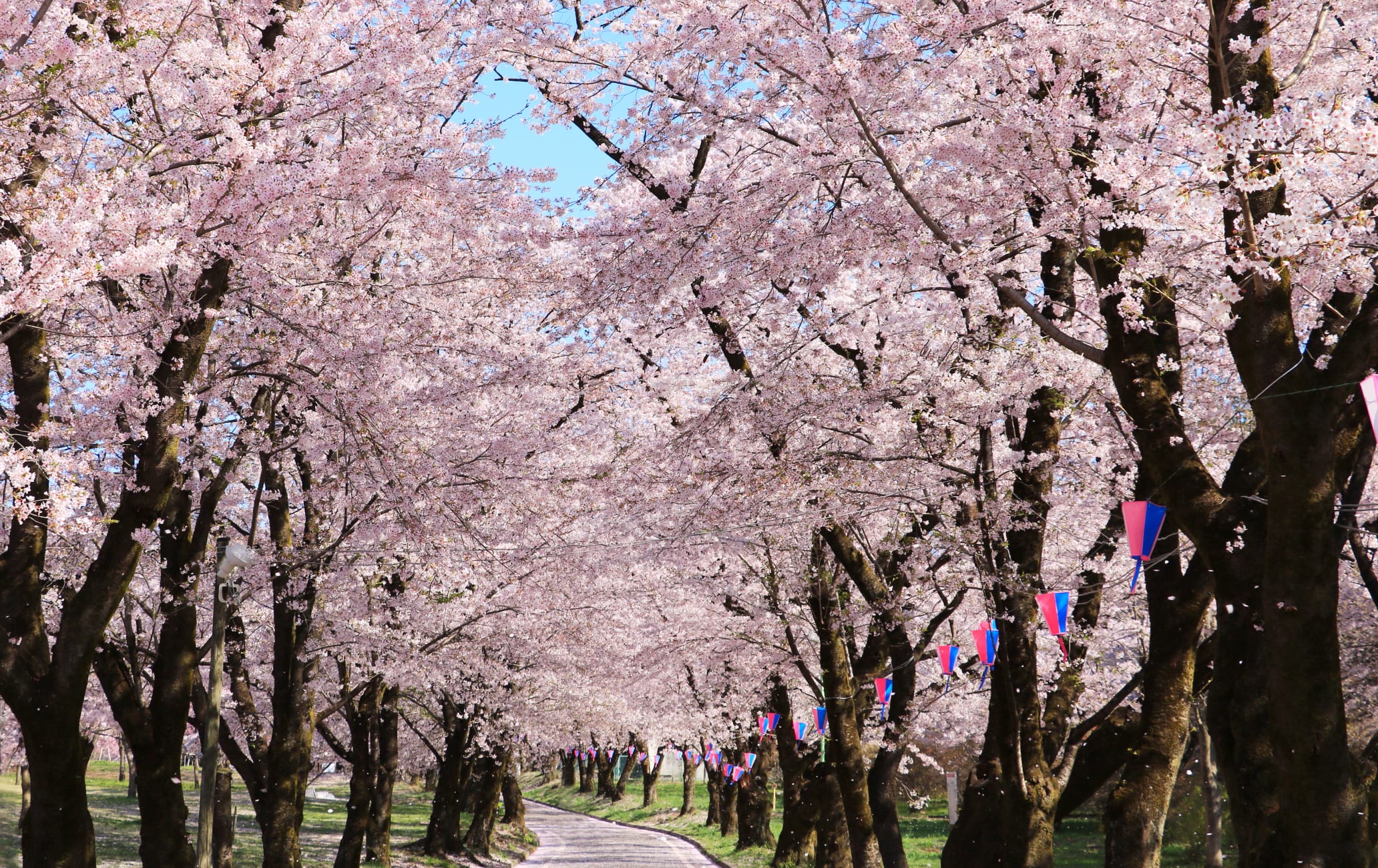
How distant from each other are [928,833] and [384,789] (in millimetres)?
22341

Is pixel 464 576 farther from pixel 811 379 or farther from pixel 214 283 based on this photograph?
pixel 214 283

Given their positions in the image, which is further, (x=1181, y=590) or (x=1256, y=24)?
(x=1181, y=590)

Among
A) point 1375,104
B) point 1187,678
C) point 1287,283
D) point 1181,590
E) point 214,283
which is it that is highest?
point 1375,104

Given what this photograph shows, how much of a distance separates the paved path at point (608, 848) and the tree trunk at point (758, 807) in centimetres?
135

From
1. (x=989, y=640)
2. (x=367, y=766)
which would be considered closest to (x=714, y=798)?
(x=367, y=766)

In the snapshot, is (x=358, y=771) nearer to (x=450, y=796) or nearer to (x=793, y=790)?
(x=450, y=796)

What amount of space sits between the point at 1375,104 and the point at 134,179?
900cm

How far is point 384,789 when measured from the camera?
23.8 m

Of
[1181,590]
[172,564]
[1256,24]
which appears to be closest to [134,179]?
[172,564]

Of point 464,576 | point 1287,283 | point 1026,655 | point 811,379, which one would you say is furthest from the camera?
point 464,576

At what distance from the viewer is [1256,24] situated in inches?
236

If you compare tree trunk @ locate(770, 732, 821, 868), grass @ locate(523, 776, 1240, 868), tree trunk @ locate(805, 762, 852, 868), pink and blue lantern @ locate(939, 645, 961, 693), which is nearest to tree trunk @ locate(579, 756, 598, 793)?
grass @ locate(523, 776, 1240, 868)

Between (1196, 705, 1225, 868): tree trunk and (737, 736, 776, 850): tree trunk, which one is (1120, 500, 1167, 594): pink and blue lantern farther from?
(737, 736, 776, 850): tree trunk

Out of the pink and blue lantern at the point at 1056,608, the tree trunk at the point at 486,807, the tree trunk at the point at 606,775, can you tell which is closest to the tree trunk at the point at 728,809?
the tree trunk at the point at 486,807
